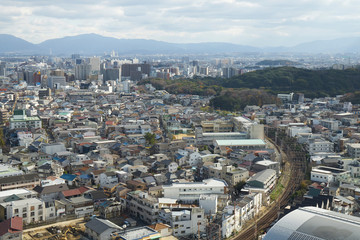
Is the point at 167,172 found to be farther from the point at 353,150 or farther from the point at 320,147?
the point at 353,150

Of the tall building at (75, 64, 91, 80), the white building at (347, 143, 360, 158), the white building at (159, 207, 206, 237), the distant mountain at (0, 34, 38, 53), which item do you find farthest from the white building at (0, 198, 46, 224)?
the distant mountain at (0, 34, 38, 53)

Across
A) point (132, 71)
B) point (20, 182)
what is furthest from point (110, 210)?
point (132, 71)

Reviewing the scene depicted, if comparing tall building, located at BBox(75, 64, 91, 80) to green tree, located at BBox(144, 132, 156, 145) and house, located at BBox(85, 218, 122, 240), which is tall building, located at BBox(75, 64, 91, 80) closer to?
green tree, located at BBox(144, 132, 156, 145)

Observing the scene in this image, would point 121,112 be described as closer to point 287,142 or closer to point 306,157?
point 287,142

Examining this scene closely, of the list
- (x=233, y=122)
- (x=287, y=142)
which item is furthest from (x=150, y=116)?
(x=287, y=142)

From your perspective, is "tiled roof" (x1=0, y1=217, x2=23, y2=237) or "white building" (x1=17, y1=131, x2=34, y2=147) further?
"white building" (x1=17, y1=131, x2=34, y2=147)
